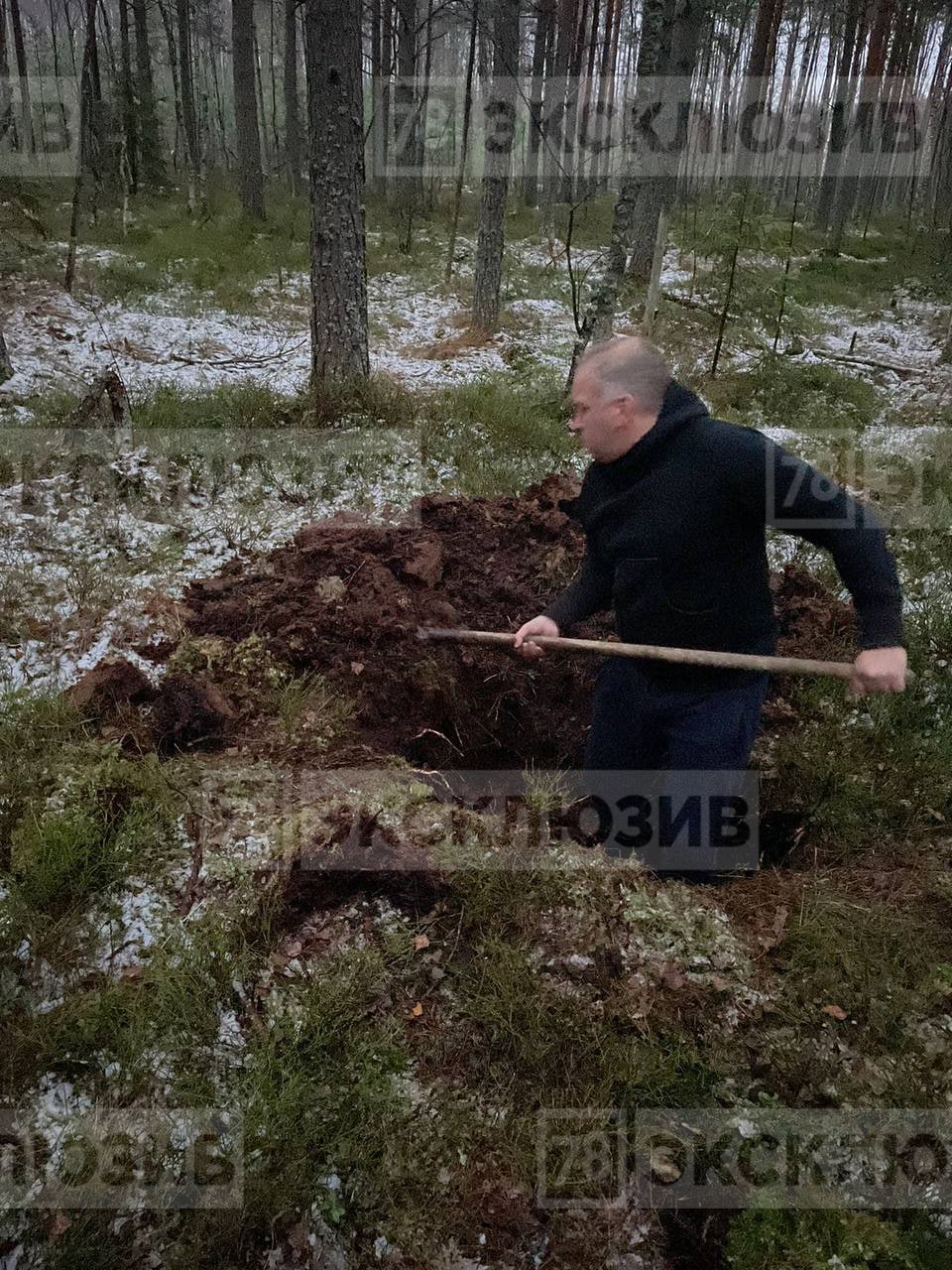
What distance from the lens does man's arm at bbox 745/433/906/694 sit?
85.2 inches

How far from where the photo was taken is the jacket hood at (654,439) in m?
2.46

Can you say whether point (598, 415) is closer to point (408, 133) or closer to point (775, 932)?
point (775, 932)

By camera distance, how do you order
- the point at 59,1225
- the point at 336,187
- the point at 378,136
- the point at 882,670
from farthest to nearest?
the point at 378,136 < the point at 336,187 < the point at 882,670 < the point at 59,1225

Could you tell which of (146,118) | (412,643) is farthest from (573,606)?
(146,118)

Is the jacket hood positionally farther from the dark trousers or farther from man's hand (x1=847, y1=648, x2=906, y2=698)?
man's hand (x1=847, y1=648, x2=906, y2=698)

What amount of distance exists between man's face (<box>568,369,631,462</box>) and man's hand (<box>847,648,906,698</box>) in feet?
3.46

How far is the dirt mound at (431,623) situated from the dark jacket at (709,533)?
3.29 feet

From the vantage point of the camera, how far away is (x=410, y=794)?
287 cm

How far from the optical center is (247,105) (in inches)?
556

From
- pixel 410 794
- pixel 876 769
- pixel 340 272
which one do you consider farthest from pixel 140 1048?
pixel 340 272

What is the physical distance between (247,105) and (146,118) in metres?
2.86

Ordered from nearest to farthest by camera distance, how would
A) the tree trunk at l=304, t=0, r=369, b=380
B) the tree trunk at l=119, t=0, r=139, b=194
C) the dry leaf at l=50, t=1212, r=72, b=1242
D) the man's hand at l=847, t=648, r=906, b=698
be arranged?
the dry leaf at l=50, t=1212, r=72, b=1242
the man's hand at l=847, t=648, r=906, b=698
the tree trunk at l=304, t=0, r=369, b=380
the tree trunk at l=119, t=0, r=139, b=194

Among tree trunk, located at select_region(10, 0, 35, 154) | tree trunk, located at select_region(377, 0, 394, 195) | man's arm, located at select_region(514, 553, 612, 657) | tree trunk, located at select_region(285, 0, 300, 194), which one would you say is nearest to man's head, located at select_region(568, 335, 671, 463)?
man's arm, located at select_region(514, 553, 612, 657)

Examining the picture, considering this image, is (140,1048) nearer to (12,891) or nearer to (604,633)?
(12,891)
